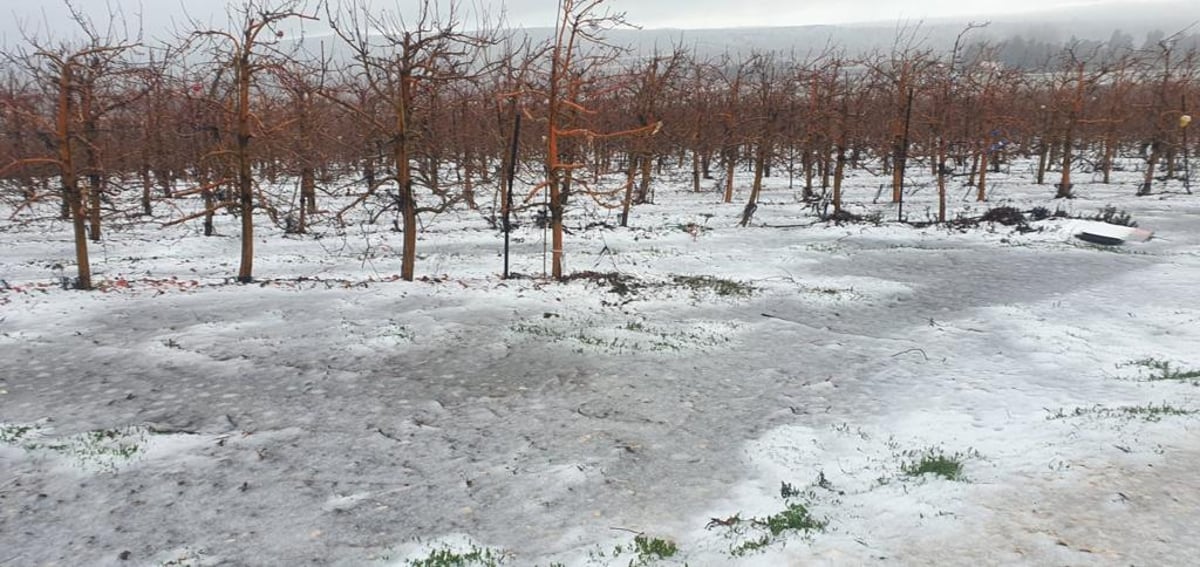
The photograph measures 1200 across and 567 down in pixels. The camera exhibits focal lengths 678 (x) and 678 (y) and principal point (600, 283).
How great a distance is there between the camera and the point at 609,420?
25.6ft

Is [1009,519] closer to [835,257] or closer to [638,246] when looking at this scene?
[835,257]

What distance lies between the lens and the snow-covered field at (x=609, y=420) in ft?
17.1

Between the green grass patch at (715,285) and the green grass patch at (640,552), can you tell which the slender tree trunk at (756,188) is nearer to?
the green grass patch at (715,285)

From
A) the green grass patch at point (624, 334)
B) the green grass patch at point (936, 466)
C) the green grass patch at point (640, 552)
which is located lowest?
the green grass patch at point (640, 552)

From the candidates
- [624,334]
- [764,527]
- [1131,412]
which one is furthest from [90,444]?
[1131,412]

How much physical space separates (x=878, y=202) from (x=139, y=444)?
31621 mm

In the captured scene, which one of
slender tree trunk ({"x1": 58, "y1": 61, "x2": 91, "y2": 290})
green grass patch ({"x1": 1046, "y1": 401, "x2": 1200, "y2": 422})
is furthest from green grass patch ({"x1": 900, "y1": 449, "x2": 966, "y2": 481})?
slender tree trunk ({"x1": 58, "y1": 61, "x2": 91, "y2": 290})

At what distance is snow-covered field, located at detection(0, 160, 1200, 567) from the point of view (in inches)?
205

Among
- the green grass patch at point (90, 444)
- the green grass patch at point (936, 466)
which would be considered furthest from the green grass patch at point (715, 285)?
the green grass patch at point (90, 444)

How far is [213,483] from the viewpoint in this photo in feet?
20.3

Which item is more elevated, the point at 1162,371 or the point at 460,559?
the point at 1162,371

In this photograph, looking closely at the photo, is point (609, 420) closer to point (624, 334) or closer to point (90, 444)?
point (624, 334)

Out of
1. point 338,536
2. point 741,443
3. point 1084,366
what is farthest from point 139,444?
point 1084,366

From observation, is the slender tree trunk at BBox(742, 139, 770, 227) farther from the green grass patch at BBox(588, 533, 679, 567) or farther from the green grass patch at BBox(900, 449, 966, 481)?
the green grass patch at BBox(588, 533, 679, 567)
